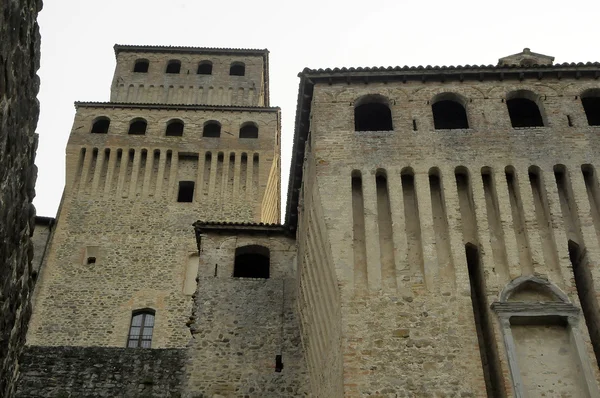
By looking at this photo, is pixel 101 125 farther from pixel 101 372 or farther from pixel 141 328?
pixel 101 372

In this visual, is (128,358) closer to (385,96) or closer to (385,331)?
(385,331)

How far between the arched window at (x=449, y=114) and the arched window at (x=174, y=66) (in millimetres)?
19286

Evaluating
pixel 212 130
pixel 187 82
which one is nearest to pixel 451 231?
pixel 212 130

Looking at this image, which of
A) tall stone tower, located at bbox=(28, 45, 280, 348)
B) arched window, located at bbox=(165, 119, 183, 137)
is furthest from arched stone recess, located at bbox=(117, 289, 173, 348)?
arched window, located at bbox=(165, 119, 183, 137)

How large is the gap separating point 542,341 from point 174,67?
2466 cm

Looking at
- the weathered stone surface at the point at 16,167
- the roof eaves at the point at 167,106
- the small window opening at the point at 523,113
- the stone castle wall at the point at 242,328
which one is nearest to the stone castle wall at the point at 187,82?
the roof eaves at the point at 167,106

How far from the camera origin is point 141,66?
32531mm

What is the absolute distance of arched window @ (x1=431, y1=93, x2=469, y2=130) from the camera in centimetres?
1546

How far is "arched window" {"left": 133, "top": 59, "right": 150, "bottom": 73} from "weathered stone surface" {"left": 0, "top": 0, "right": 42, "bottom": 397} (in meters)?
27.0

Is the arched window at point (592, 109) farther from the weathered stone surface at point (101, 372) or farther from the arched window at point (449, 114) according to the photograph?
the weathered stone surface at point (101, 372)

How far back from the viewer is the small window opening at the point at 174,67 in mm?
32531

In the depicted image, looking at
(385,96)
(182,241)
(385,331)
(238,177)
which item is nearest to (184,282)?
(182,241)

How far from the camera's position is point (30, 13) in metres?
5.75

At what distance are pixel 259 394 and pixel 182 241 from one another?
9832 millimetres
